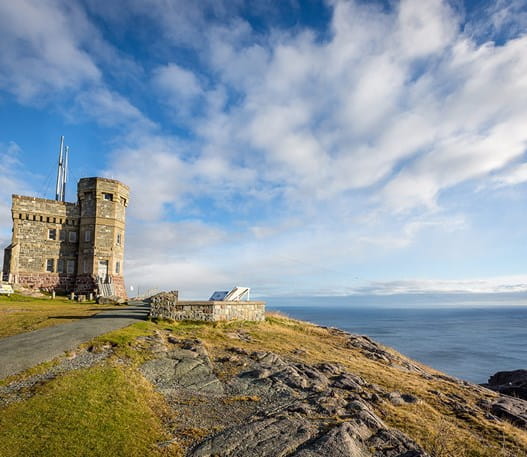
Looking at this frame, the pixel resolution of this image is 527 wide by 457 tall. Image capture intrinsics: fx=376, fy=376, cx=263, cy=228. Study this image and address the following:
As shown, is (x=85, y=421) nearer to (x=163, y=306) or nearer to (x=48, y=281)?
(x=163, y=306)

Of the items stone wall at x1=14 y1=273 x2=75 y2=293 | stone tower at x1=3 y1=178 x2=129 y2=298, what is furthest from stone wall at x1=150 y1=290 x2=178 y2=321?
stone wall at x1=14 y1=273 x2=75 y2=293

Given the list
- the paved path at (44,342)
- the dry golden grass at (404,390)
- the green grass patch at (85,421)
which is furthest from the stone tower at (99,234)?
the green grass patch at (85,421)

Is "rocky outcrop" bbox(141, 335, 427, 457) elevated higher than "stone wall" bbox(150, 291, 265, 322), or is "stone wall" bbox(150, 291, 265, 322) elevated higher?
"stone wall" bbox(150, 291, 265, 322)

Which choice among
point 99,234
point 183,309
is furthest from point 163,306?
point 99,234

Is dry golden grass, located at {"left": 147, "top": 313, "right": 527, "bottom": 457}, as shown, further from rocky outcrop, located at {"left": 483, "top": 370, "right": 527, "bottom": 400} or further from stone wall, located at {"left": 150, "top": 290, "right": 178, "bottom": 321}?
rocky outcrop, located at {"left": 483, "top": 370, "right": 527, "bottom": 400}

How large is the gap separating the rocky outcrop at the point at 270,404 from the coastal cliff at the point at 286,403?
28 mm

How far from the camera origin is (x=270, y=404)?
10078mm

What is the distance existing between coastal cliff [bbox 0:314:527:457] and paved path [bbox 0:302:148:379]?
2.84 feet


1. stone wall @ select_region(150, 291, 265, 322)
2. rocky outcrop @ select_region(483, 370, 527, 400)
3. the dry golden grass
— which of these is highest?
stone wall @ select_region(150, 291, 265, 322)

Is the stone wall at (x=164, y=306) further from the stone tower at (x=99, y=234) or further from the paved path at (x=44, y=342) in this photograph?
the stone tower at (x=99, y=234)

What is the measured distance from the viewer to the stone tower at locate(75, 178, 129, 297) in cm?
3944

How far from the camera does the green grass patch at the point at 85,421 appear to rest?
6.67 meters

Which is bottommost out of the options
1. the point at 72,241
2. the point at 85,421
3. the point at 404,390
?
the point at 404,390

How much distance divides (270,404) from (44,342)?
8.63m
